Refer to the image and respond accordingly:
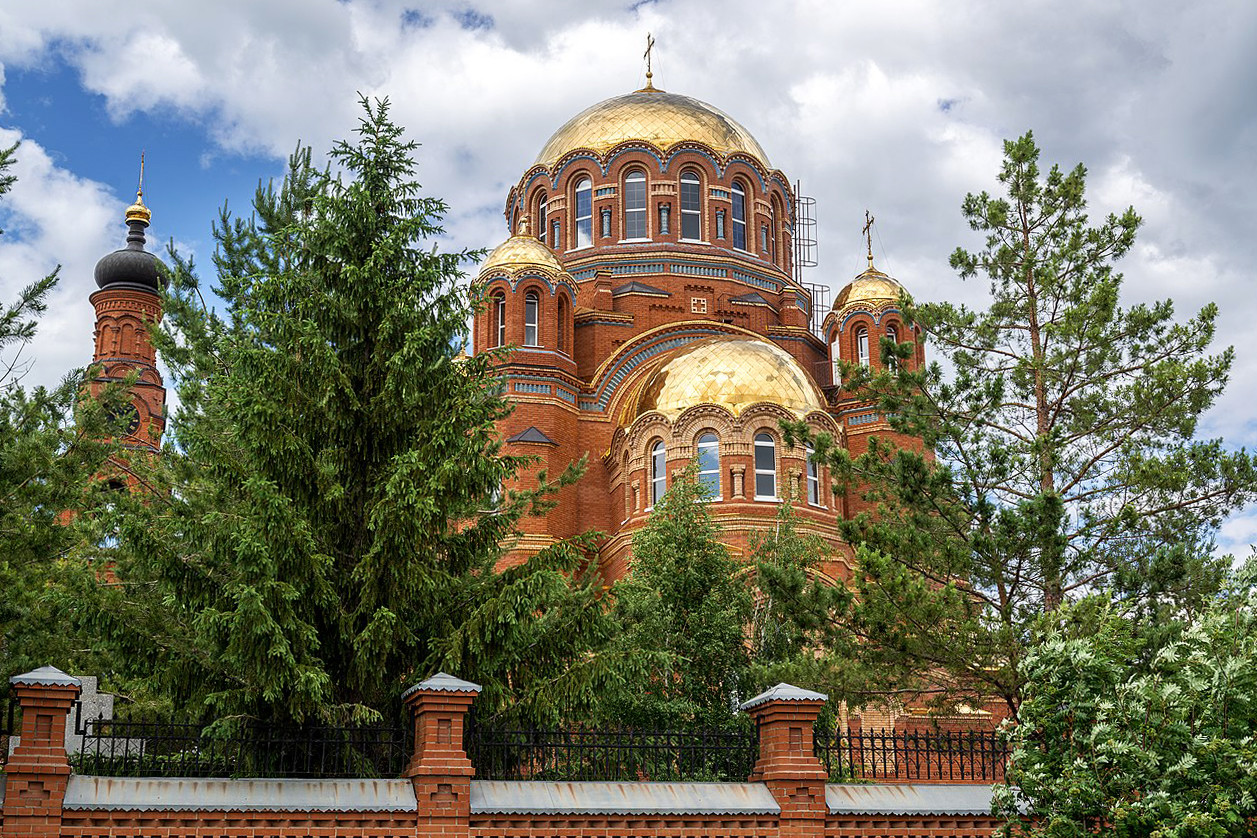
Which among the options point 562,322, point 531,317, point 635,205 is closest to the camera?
point 531,317

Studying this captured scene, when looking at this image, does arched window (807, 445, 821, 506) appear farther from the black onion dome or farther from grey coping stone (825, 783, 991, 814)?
the black onion dome

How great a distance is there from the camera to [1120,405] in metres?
15.9

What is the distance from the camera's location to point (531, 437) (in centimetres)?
2714

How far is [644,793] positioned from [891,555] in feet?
16.9

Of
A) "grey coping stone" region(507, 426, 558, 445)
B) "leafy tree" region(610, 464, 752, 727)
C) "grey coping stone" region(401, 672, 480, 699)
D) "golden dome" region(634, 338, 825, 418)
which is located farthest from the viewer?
"grey coping stone" region(507, 426, 558, 445)

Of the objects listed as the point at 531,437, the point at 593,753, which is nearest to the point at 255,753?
the point at 593,753

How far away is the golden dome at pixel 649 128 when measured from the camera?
108 feet

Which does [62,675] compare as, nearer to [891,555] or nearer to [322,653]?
[322,653]

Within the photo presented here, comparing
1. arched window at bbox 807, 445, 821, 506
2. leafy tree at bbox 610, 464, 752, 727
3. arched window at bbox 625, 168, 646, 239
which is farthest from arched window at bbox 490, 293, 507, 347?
leafy tree at bbox 610, 464, 752, 727

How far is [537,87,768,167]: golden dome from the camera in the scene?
108ft

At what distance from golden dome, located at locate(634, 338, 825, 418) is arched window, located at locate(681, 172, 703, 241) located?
231 inches

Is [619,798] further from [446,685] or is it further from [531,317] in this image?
[531,317]

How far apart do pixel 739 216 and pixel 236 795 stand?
25277 mm

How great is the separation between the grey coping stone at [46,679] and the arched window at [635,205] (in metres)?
23.8
